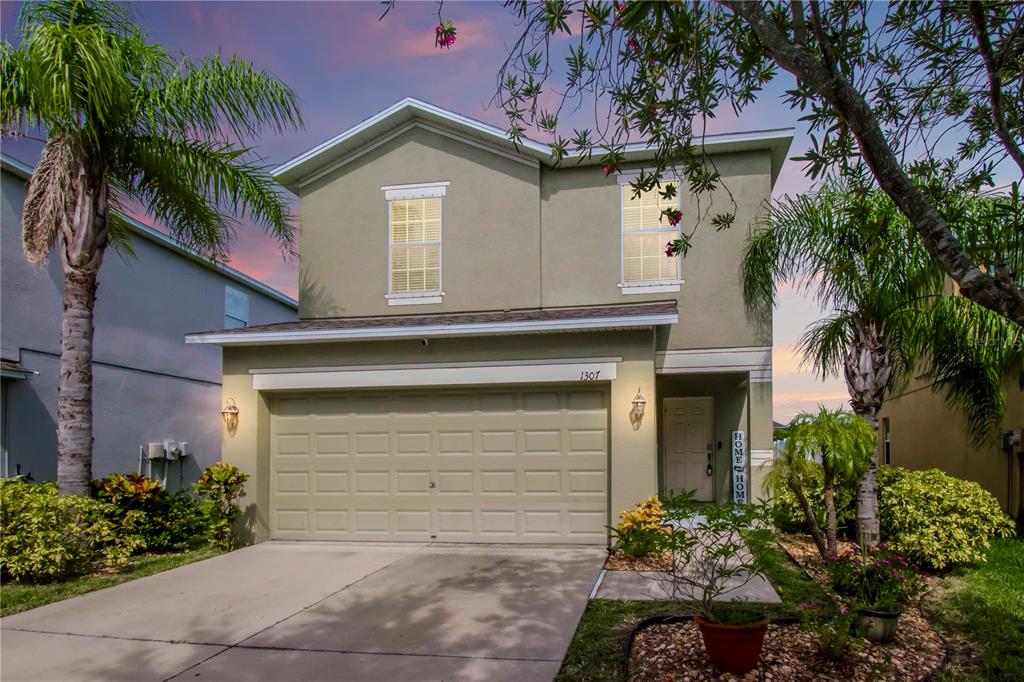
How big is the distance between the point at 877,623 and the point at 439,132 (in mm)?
10180

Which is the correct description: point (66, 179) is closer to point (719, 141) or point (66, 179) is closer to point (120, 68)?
point (120, 68)

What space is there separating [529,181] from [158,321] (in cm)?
880

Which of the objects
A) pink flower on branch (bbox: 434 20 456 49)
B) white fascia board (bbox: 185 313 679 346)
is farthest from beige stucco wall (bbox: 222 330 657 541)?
pink flower on branch (bbox: 434 20 456 49)

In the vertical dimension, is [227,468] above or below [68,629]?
above

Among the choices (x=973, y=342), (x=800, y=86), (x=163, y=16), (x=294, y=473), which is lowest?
(x=294, y=473)

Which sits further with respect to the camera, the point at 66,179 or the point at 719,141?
the point at 719,141

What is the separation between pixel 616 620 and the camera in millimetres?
6371

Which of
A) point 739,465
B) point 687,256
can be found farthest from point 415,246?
point 739,465

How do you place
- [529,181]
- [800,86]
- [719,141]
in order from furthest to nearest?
[529,181]
[719,141]
[800,86]

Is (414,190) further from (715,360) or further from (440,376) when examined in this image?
(715,360)

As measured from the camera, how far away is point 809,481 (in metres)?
8.80

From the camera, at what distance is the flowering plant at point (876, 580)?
5746mm

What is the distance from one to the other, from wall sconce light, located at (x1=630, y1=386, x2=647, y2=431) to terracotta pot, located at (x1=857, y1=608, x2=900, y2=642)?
14.4 ft

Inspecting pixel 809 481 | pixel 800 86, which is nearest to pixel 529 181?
pixel 809 481
